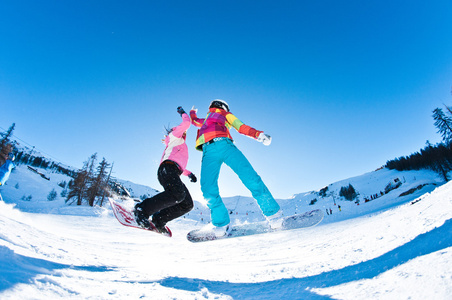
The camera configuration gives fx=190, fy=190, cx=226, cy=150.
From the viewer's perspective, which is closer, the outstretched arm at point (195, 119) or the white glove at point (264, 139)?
the white glove at point (264, 139)

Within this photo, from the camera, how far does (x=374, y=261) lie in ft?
6.10

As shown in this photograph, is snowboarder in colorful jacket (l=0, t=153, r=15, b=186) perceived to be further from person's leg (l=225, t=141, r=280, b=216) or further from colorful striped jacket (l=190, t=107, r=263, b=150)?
person's leg (l=225, t=141, r=280, b=216)

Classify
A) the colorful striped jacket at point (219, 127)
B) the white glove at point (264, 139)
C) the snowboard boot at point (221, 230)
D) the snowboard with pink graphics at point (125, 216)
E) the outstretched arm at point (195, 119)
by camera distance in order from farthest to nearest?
the outstretched arm at point (195, 119) < the snowboard boot at point (221, 230) < the colorful striped jacket at point (219, 127) < the snowboard with pink graphics at point (125, 216) < the white glove at point (264, 139)

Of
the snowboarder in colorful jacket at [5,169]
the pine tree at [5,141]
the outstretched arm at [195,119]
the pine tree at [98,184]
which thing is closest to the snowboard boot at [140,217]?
the outstretched arm at [195,119]

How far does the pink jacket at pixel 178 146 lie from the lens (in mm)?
3121

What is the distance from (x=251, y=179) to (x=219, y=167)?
58cm

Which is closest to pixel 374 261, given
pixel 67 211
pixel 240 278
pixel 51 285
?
pixel 240 278

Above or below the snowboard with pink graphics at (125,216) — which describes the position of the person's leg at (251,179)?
above

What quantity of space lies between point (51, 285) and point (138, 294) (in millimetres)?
588

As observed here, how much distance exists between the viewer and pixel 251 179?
9.97ft

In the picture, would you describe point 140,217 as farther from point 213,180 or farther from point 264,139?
point 264,139

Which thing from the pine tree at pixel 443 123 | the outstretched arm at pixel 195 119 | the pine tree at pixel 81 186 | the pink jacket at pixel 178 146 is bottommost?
the pink jacket at pixel 178 146

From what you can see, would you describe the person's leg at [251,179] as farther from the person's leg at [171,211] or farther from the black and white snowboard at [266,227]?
Result: the person's leg at [171,211]

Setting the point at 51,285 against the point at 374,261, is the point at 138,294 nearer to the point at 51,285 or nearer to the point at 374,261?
the point at 51,285
